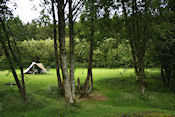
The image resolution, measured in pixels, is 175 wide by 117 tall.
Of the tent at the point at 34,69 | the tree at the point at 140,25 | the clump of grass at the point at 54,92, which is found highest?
the tree at the point at 140,25

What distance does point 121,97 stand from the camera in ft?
39.4

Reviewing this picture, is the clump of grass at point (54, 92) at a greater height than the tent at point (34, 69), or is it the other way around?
the tent at point (34, 69)

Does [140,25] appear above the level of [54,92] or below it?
above

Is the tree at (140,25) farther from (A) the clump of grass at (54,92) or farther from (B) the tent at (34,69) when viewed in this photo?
(B) the tent at (34,69)

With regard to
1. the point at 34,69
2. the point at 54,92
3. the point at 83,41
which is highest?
the point at 83,41

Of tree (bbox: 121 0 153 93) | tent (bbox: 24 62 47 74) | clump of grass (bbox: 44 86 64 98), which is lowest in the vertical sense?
clump of grass (bbox: 44 86 64 98)

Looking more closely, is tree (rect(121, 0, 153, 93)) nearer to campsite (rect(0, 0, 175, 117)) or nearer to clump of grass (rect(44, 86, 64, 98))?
campsite (rect(0, 0, 175, 117))

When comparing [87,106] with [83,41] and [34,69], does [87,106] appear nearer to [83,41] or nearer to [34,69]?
[83,41]

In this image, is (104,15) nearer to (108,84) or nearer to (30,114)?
(30,114)

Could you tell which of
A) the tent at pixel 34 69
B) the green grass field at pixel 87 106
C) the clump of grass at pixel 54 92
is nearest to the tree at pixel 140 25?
the green grass field at pixel 87 106

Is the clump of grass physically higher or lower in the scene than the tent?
lower

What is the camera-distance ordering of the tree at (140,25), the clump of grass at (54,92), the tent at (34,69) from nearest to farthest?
the tree at (140,25) → the clump of grass at (54,92) → the tent at (34,69)

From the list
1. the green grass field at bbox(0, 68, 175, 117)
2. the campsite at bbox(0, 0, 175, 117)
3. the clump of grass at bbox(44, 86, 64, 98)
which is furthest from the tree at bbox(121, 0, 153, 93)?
the clump of grass at bbox(44, 86, 64, 98)

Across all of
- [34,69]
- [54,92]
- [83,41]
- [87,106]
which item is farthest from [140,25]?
[34,69]
